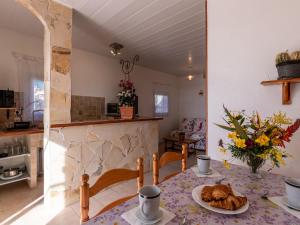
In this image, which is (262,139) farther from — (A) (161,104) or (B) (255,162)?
(A) (161,104)

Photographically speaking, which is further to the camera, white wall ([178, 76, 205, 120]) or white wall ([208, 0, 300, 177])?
white wall ([178, 76, 205, 120])

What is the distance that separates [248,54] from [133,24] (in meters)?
1.57

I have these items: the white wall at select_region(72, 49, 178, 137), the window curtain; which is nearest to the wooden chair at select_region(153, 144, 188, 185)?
the window curtain

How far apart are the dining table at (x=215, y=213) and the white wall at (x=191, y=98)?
16.1 feet

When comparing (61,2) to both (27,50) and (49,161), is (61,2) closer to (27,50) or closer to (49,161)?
(27,50)

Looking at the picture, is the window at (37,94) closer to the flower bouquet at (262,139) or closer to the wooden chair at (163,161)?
the wooden chair at (163,161)

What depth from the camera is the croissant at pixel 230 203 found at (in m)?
0.63

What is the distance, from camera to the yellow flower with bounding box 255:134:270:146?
81 cm

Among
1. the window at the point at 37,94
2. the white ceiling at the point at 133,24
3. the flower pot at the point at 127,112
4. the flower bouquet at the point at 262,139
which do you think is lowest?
the flower bouquet at the point at 262,139

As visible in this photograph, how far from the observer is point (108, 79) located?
3.98m

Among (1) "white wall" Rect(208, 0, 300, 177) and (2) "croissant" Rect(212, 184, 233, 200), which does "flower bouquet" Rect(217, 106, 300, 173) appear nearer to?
(2) "croissant" Rect(212, 184, 233, 200)

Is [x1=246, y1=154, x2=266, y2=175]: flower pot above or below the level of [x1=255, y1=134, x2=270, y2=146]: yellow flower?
below

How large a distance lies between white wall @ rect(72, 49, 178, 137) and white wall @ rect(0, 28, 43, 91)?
81cm

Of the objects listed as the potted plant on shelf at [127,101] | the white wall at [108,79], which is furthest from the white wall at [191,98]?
the potted plant on shelf at [127,101]
